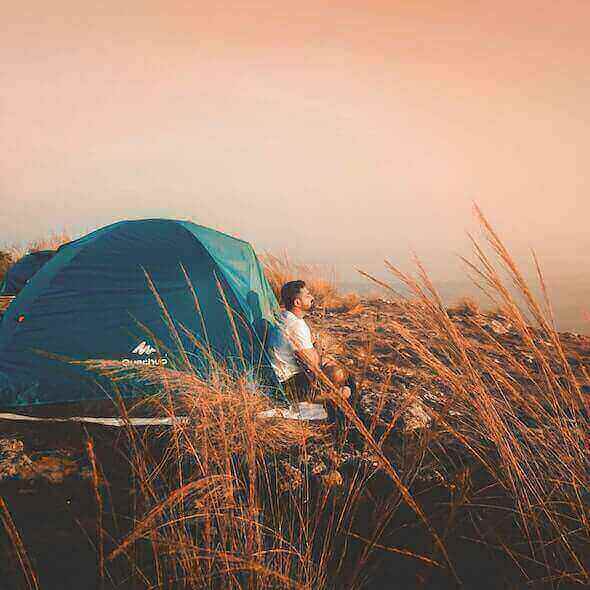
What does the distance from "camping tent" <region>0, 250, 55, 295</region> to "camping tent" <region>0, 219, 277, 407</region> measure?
4965 mm

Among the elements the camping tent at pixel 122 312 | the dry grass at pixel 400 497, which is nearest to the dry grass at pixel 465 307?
the camping tent at pixel 122 312

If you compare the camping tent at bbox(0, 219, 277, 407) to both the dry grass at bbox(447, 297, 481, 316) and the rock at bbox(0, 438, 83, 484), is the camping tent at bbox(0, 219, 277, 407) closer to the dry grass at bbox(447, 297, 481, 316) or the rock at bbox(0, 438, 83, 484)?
the rock at bbox(0, 438, 83, 484)

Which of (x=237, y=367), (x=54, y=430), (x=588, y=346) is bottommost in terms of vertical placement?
(x=588, y=346)

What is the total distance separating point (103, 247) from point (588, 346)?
24.1 ft

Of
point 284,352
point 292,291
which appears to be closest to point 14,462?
point 284,352

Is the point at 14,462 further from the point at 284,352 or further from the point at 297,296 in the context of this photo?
the point at 297,296

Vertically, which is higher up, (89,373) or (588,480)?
(588,480)

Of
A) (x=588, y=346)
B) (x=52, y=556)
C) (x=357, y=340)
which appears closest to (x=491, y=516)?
(x=52, y=556)

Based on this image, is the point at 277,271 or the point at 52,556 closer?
the point at 52,556

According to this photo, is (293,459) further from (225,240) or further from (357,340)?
(357,340)

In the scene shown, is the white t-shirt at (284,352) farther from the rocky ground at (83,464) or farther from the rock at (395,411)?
the rock at (395,411)

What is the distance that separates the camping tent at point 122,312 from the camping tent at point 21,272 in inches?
195

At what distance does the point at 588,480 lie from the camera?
102 inches

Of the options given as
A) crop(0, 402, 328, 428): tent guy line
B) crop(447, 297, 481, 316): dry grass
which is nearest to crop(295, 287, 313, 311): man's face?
crop(0, 402, 328, 428): tent guy line
